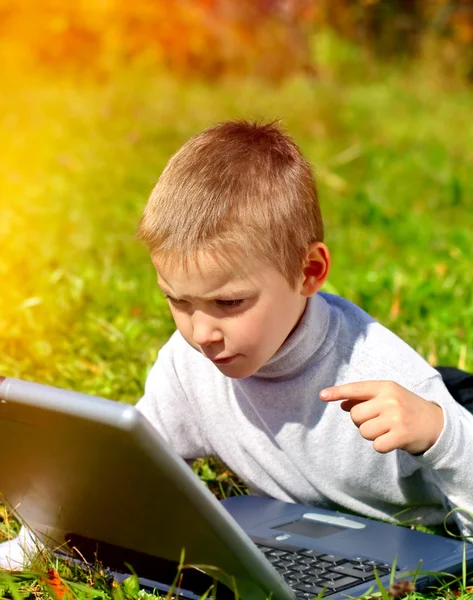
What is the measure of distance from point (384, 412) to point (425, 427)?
11 cm

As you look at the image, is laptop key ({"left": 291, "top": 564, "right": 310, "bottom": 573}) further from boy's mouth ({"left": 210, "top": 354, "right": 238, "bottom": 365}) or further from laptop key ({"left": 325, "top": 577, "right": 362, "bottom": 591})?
boy's mouth ({"left": 210, "top": 354, "right": 238, "bottom": 365})

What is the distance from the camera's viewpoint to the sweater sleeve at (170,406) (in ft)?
8.34

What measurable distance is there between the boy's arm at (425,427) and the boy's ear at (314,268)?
26 cm

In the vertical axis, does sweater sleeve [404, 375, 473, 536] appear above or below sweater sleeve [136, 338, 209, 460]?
below

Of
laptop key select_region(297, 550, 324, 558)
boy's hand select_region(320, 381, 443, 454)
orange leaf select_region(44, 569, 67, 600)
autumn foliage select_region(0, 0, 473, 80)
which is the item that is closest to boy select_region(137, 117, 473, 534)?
boy's hand select_region(320, 381, 443, 454)

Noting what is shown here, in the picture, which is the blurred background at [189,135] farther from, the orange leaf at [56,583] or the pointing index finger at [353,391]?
the orange leaf at [56,583]

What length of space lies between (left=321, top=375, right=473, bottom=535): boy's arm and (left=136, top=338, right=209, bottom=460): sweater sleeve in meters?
0.54

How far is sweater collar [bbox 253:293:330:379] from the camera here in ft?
7.55

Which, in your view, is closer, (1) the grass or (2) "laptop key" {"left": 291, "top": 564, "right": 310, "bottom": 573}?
(2) "laptop key" {"left": 291, "top": 564, "right": 310, "bottom": 573}

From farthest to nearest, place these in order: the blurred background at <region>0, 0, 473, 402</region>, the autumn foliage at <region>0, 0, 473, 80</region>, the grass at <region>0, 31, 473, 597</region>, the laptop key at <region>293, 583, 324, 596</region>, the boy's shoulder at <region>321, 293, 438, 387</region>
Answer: the autumn foliage at <region>0, 0, 473, 80</region>, the blurred background at <region>0, 0, 473, 402</region>, the grass at <region>0, 31, 473, 597</region>, the boy's shoulder at <region>321, 293, 438, 387</region>, the laptop key at <region>293, 583, 324, 596</region>

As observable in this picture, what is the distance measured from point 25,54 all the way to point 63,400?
12224 millimetres

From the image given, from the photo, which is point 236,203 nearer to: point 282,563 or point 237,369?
point 237,369

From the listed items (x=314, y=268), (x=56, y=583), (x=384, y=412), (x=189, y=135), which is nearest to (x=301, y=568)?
(x=384, y=412)

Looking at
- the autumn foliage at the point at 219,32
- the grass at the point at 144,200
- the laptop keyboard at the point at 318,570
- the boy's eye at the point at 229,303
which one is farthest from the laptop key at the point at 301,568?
the autumn foliage at the point at 219,32
